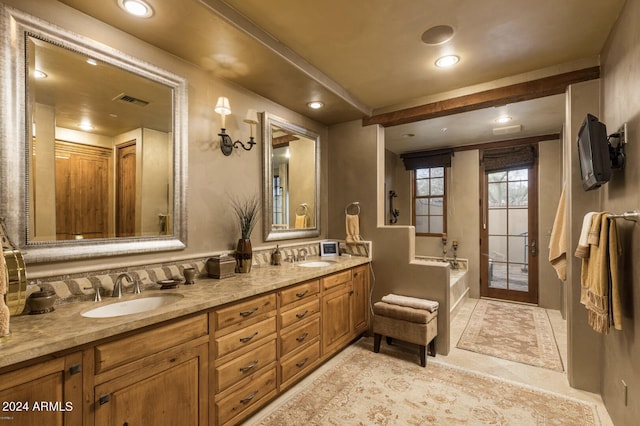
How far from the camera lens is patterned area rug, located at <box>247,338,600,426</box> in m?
2.02

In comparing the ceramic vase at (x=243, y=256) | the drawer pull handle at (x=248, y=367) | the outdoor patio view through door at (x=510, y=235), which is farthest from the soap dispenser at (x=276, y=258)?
the outdoor patio view through door at (x=510, y=235)

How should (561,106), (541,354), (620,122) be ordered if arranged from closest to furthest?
1. (620,122)
2. (541,354)
3. (561,106)

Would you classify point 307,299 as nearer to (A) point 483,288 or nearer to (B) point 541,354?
(B) point 541,354

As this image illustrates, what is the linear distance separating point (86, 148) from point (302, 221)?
81.1 inches

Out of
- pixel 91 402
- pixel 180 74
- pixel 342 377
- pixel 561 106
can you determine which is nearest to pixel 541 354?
pixel 342 377

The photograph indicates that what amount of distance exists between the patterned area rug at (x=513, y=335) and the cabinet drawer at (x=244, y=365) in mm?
2170

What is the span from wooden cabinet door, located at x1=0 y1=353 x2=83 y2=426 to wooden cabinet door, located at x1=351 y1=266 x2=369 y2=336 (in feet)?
7.64

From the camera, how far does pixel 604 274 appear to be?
169cm

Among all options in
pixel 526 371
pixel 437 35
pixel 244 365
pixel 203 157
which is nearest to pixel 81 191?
pixel 203 157

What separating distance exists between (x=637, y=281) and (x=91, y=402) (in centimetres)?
269

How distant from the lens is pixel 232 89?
2584 millimetres

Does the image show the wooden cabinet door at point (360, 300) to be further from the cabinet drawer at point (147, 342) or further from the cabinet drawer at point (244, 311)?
the cabinet drawer at point (147, 342)

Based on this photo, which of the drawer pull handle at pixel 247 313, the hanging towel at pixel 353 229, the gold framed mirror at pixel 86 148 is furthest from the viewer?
the hanging towel at pixel 353 229

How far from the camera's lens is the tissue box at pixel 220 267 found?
2.23 meters
